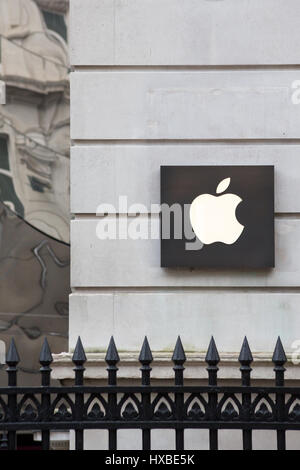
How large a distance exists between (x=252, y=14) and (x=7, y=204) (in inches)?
142

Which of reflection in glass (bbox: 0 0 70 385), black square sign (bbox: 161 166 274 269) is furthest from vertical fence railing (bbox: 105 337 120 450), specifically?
reflection in glass (bbox: 0 0 70 385)

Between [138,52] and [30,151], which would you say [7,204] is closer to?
[30,151]

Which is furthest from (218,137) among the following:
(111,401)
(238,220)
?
(111,401)

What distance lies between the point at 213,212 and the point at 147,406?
181 centimetres

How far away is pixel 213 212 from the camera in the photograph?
8.10m

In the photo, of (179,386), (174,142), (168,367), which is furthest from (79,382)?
(174,142)

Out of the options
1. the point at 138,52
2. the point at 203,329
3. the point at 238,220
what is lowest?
the point at 203,329

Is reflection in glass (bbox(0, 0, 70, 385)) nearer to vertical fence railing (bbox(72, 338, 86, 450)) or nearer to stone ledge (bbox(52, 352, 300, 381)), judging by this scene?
stone ledge (bbox(52, 352, 300, 381))

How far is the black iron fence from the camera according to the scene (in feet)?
22.6

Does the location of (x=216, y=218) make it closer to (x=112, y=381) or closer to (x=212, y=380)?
(x=212, y=380)

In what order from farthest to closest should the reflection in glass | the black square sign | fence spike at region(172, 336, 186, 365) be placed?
the reflection in glass < the black square sign < fence spike at region(172, 336, 186, 365)

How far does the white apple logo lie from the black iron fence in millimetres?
1358
